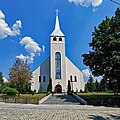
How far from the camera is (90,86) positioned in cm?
6738

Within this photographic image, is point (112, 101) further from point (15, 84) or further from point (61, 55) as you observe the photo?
point (61, 55)

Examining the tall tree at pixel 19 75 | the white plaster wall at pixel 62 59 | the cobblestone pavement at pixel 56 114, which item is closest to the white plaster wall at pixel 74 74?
the white plaster wall at pixel 62 59

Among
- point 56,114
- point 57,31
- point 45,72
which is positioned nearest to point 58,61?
point 45,72

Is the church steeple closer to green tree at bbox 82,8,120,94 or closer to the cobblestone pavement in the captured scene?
green tree at bbox 82,8,120,94

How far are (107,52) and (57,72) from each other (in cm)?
2878

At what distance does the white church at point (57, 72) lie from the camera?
50.9 meters

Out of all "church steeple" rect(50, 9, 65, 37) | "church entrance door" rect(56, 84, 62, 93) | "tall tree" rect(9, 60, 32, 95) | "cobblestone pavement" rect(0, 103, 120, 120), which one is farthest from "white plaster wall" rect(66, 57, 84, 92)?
"cobblestone pavement" rect(0, 103, 120, 120)

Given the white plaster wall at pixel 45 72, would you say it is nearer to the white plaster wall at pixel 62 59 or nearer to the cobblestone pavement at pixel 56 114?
the white plaster wall at pixel 62 59

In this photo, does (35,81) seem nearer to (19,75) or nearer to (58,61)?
(58,61)

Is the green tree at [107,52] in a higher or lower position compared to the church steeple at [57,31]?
lower

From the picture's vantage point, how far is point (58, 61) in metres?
52.8

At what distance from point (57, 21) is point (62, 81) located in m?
19.8

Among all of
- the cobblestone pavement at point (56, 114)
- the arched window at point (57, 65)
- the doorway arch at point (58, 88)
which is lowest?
the cobblestone pavement at point (56, 114)

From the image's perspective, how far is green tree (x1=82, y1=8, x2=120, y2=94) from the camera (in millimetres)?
22827
